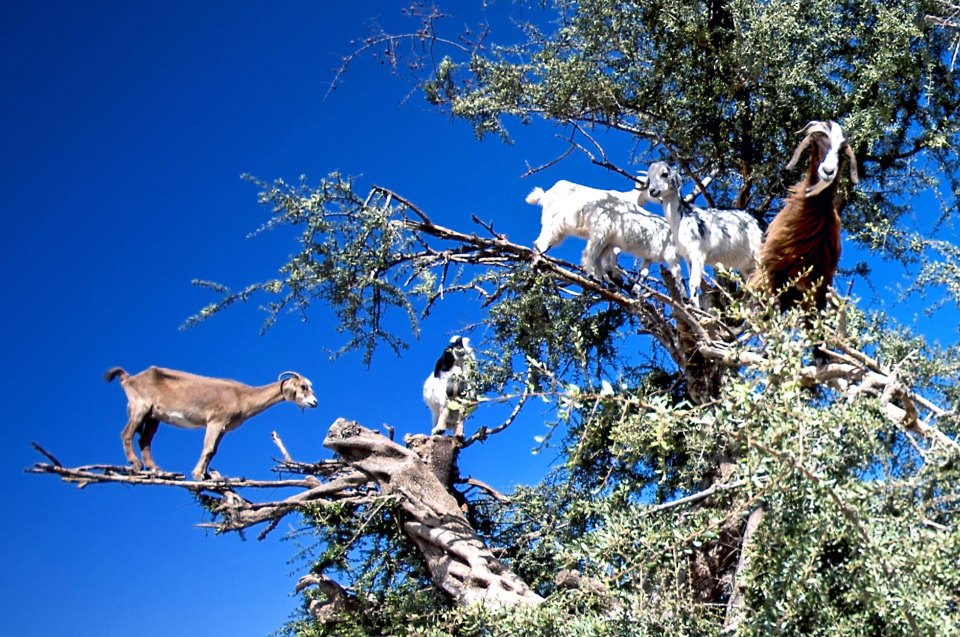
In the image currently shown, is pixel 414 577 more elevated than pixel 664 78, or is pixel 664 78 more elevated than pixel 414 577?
pixel 664 78

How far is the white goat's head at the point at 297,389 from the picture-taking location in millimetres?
9977

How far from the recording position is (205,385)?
9531 millimetres

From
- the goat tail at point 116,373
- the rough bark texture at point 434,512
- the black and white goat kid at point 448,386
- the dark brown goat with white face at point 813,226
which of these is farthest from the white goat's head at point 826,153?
the goat tail at point 116,373

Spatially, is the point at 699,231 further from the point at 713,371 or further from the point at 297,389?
the point at 297,389

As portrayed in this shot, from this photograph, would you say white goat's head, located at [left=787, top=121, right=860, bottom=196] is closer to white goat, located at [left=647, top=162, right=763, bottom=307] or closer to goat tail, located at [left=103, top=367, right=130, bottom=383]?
white goat, located at [left=647, top=162, right=763, bottom=307]

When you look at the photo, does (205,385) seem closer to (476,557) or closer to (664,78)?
(476,557)

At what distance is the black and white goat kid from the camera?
8.93 m

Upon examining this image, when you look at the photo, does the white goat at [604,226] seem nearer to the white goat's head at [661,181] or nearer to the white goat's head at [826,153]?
the white goat's head at [661,181]

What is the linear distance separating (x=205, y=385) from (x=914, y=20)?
295 inches

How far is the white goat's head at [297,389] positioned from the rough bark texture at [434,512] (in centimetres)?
112

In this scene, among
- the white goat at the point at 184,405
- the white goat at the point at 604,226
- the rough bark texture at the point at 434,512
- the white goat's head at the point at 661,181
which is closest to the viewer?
the white goat's head at the point at 661,181

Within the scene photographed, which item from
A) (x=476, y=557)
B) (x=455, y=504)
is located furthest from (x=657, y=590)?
(x=455, y=504)

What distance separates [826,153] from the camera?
6.67m

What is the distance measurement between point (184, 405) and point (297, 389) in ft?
3.88
